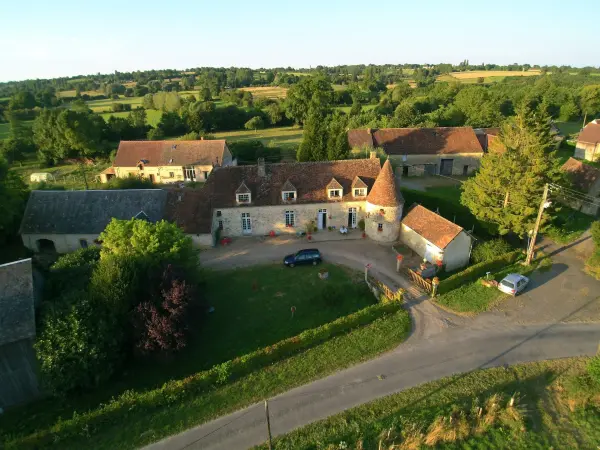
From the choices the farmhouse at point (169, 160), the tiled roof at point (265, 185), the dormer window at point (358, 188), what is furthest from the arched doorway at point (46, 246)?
the dormer window at point (358, 188)

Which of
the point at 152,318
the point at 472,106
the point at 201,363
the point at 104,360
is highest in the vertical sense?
the point at 472,106

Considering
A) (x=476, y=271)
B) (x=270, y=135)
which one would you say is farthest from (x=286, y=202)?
(x=270, y=135)

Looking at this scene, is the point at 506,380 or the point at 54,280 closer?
the point at 506,380

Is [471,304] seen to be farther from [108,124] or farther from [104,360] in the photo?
[108,124]

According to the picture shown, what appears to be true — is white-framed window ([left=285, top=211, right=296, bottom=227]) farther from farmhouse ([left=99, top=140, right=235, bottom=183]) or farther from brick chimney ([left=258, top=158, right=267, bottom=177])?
farmhouse ([left=99, top=140, right=235, bottom=183])

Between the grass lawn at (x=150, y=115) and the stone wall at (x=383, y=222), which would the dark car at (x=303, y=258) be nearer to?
the stone wall at (x=383, y=222)

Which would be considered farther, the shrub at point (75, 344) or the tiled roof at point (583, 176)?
the tiled roof at point (583, 176)

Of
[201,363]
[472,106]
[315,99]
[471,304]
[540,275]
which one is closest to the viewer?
[201,363]

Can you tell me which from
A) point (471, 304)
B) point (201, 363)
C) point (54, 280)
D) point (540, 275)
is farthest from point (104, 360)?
point (540, 275)
